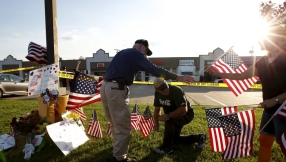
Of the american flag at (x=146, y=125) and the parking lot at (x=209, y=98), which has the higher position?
the american flag at (x=146, y=125)

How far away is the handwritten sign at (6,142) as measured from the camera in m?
4.25

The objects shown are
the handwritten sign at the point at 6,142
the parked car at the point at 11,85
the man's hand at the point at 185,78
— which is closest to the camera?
the man's hand at the point at 185,78

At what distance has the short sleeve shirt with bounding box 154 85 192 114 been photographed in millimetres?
3944

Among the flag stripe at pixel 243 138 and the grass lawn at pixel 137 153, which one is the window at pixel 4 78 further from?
the flag stripe at pixel 243 138

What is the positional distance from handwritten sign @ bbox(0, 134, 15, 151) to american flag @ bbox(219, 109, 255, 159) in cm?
377

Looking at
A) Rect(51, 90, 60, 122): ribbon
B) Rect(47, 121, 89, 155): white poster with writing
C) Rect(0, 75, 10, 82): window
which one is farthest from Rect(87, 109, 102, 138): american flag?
Rect(0, 75, 10, 82): window

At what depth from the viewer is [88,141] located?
15.2ft

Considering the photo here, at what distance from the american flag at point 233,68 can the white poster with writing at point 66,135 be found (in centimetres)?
288

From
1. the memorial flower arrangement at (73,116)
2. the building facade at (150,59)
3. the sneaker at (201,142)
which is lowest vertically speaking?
the sneaker at (201,142)

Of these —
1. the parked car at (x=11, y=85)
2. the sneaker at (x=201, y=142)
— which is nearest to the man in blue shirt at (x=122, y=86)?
the sneaker at (x=201, y=142)

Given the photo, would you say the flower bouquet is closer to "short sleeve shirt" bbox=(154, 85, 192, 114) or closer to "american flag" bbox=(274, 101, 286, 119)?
"short sleeve shirt" bbox=(154, 85, 192, 114)

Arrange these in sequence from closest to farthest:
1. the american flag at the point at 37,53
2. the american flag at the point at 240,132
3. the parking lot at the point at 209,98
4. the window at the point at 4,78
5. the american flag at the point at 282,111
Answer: the american flag at the point at 282,111 < the american flag at the point at 240,132 < the american flag at the point at 37,53 < the parking lot at the point at 209,98 < the window at the point at 4,78

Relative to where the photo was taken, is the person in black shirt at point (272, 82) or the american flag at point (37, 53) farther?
the american flag at point (37, 53)

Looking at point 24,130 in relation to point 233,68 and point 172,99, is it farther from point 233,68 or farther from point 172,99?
point 233,68
